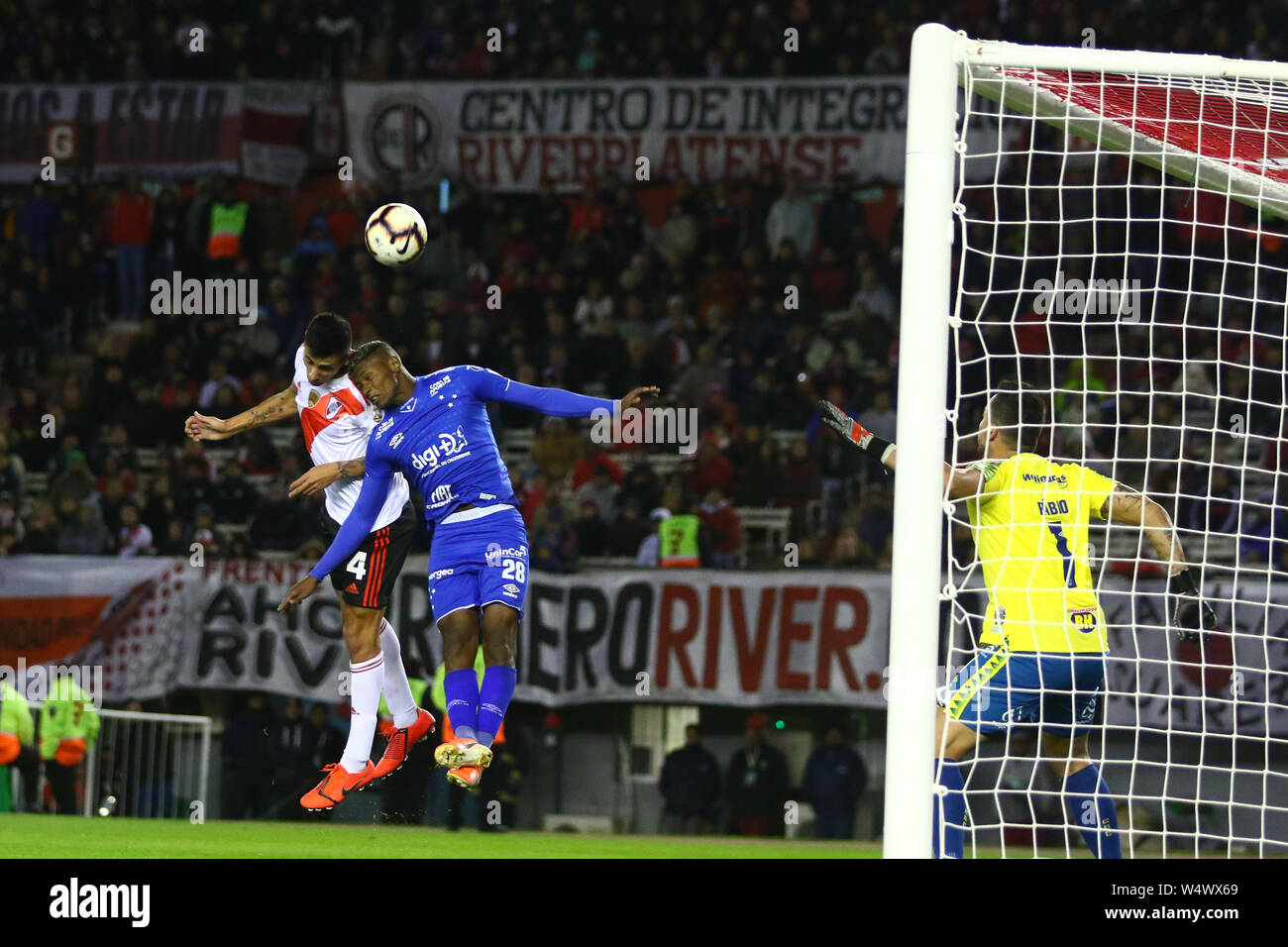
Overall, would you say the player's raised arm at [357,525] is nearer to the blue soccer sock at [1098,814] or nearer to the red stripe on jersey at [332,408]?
the red stripe on jersey at [332,408]

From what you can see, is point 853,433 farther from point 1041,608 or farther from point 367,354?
point 367,354

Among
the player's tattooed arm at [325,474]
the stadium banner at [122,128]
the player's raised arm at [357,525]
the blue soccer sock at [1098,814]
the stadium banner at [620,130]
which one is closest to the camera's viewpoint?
the blue soccer sock at [1098,814]

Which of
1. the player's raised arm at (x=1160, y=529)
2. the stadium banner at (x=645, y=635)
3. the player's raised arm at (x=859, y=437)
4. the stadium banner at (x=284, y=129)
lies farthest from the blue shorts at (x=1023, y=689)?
the stadium banner at (x=284, y=129)

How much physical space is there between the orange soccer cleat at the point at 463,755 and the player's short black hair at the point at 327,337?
202 cm

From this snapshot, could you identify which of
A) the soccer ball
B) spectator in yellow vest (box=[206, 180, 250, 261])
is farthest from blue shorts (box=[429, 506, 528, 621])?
spectator in yellow vest (box=[206, 180, 250, 261])

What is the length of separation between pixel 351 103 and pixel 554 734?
357 inches

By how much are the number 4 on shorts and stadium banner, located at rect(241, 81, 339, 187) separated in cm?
1329

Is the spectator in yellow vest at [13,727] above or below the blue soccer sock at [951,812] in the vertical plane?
below

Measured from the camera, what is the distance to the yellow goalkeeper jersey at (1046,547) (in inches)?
301

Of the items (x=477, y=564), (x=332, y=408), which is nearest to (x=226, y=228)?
(x=332, y=408)

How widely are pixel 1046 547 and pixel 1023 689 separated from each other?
0.77 m

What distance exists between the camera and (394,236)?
814cm
